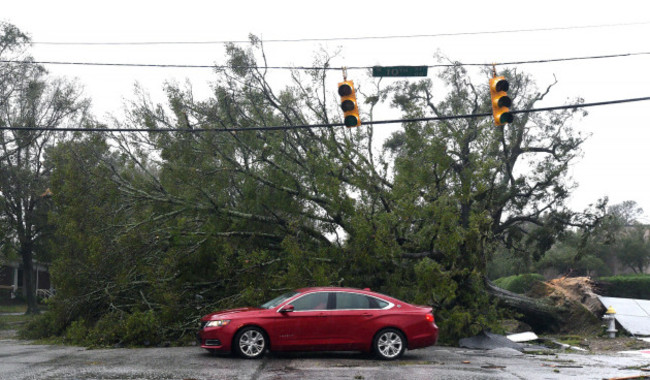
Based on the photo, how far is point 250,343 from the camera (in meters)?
11.2

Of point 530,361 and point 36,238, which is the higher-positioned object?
point 36,238

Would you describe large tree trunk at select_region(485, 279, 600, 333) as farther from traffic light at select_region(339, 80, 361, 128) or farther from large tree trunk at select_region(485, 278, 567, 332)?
traffic light at select_region(339, 80, 361, 128)

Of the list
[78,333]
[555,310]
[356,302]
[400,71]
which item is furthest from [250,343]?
[555,310]

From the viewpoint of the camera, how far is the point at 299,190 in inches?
725

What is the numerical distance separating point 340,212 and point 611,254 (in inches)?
1799

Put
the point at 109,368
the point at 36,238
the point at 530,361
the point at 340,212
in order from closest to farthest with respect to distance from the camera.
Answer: the point at 109,368 → the point at 530,361 → the point at 340,212 → the point at 36,238

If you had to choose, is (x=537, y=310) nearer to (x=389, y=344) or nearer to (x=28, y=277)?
(x=389, y=344)

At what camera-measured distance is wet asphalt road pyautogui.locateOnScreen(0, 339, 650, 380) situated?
30.3 ft

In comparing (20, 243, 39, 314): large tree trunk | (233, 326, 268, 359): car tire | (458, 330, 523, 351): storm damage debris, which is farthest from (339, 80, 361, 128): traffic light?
(20, 243, 39, 314): large tree trunk

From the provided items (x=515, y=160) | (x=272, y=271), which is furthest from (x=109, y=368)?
(x=515, y=160)

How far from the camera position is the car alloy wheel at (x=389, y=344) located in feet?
37.9

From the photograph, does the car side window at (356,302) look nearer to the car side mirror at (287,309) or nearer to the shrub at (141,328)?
the car side mirror at (287,309)

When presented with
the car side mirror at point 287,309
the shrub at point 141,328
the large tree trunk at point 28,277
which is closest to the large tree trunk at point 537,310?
the car side mirror at point 287,309

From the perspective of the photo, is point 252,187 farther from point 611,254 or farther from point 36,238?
point 611,254
